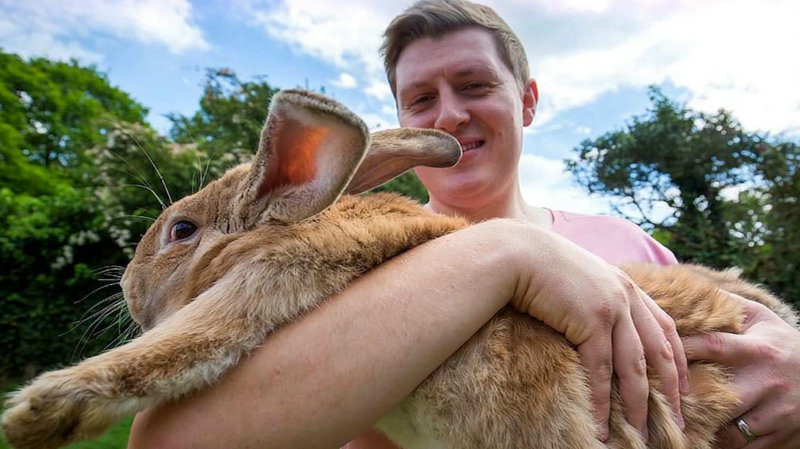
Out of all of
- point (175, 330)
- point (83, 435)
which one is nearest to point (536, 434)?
point (175, 330)

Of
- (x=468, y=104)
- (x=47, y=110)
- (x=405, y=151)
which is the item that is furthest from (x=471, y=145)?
(x=47, y=110)

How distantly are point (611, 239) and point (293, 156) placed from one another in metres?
1.88

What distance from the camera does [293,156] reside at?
1.77 m

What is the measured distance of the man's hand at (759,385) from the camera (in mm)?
1615

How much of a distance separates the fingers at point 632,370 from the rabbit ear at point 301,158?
0.91m

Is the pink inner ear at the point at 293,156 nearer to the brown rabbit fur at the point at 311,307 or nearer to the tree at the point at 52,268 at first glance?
the brown rabbit fur at the point at 311,307

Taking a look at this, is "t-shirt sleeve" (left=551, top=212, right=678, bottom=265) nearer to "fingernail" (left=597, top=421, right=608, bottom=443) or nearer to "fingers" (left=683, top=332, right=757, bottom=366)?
"fingers" (left=683, top=332, right=757, bottom=366)

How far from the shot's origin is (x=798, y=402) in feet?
5.40

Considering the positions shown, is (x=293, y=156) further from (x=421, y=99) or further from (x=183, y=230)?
(x=421, y=99)

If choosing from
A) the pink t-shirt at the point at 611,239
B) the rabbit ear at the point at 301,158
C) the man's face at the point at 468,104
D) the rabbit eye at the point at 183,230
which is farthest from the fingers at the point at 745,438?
the rabbit eye at the point at 183,230

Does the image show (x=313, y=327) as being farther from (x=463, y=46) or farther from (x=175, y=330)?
(x=463, y=46)

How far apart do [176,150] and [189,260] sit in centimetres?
873

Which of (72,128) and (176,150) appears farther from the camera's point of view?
(72,128)

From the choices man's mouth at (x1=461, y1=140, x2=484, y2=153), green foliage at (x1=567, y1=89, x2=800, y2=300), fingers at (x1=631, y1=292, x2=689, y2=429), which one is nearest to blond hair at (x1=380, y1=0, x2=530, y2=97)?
man's mouth at (x1=461, y1=140, x2=484, y2=153)
